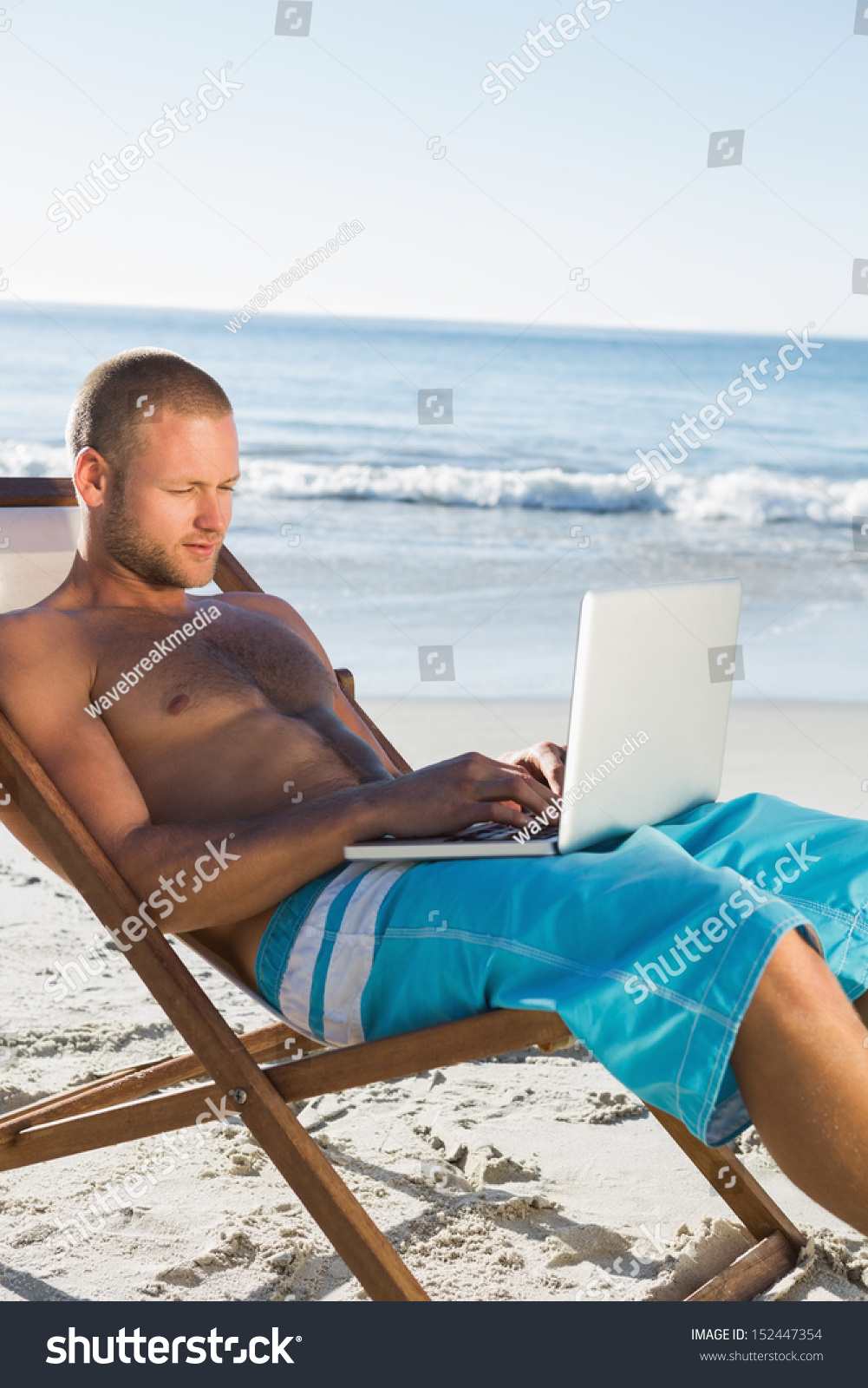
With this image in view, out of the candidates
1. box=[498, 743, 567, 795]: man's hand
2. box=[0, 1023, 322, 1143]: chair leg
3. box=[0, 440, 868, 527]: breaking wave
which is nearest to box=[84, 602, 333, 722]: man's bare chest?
box=[498, 743, 567, 795]: man's hand

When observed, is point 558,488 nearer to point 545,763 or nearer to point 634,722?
point 545,763

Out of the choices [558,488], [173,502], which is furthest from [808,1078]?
[558,488]

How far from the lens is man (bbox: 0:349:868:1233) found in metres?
1.28

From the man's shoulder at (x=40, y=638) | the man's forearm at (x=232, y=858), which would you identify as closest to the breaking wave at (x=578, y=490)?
the man's shoulder at (x=40, y=638)

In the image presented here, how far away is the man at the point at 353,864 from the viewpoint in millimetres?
1277

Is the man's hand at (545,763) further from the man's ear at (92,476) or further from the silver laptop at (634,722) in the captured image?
the man's ear at (92,476)

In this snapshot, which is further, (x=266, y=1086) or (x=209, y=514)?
(x=209, y=514)

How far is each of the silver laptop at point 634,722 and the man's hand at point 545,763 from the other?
185 mm

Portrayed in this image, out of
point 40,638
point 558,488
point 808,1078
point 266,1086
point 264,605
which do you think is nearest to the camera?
point 808,1078

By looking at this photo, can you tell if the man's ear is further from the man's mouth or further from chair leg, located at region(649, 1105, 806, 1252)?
chair leg, located at region(649, 1105, 806, 1252)

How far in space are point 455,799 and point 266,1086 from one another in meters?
0.44

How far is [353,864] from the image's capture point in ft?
5.73
